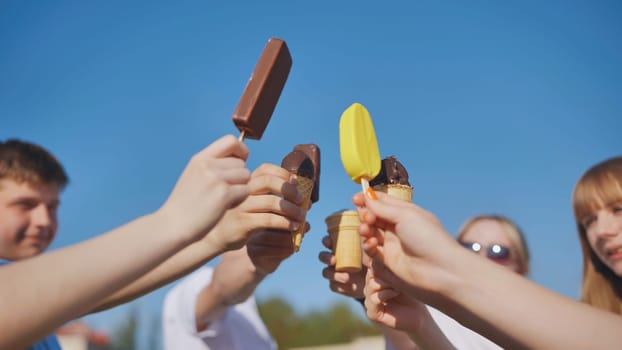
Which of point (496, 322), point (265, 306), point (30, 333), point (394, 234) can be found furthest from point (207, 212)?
point (265, 306)

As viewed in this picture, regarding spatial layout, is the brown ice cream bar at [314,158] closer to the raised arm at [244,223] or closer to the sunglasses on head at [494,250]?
the raised arm at [244,223]

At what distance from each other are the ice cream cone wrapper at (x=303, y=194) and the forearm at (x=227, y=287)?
65 centimetres

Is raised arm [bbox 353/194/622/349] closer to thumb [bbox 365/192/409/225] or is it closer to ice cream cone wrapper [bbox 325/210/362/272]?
thumb [bbox 365/192/409/225]

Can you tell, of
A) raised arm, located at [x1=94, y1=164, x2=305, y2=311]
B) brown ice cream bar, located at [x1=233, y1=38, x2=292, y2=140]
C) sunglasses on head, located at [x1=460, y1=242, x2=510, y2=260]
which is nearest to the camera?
brown ice cream bar, located at [x1=233, y1=38, x2=292, y2=140]

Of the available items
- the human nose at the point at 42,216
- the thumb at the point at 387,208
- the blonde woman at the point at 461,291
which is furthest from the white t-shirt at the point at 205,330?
the thumb at the point at 387,208

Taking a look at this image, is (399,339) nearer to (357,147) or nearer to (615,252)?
(357,147)

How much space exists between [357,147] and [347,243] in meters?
0.60

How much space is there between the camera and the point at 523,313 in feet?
4.72

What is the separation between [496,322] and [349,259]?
40.9 inches

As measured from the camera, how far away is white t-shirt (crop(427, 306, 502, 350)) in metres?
2.66

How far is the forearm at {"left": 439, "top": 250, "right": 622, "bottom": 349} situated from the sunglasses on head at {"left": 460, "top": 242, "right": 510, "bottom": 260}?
107 inches

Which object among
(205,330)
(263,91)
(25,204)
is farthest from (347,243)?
(25,204)

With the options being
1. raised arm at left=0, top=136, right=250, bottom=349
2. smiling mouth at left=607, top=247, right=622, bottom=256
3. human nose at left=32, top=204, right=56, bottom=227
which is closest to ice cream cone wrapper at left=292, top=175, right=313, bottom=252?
raised arm at left=0, top=136, right=250, bottom=349

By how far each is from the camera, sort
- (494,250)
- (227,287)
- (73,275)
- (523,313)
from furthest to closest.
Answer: (494,250) → (227,287) → (523,313) → (73,275)
